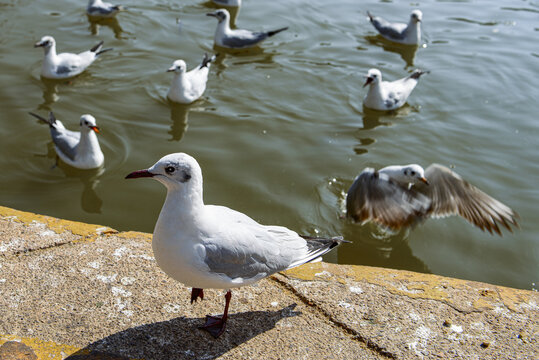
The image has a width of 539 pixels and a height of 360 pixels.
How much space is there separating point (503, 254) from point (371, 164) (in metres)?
1.87

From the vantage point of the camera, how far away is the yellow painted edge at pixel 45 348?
2.76 metres

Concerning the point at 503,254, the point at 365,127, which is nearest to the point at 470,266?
the point at 503,254

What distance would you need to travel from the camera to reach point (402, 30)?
10.2m

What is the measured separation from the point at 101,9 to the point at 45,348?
27.6 ft

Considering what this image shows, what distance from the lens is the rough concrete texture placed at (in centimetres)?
295

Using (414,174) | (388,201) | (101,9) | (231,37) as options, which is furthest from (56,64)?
(414,174)

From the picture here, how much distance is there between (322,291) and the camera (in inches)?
137

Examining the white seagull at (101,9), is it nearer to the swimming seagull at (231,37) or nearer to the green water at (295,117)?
the green water at (295,117)

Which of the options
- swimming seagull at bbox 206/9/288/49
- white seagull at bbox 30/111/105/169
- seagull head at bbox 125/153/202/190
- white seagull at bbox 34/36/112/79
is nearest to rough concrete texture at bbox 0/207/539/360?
seagull head at bbox 125/153/202/190

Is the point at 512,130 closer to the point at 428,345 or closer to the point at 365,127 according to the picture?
the point at 365,127

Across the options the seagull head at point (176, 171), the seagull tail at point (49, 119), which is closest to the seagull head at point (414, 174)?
the seagull head at point (176, 171)

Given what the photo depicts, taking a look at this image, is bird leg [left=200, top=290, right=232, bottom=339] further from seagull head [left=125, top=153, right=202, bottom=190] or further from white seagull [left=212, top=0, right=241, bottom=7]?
white seagull [left=212, top=0, right=241, bottom=7]

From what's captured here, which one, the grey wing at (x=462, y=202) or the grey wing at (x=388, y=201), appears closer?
the grey wing at (x=462, y=202)

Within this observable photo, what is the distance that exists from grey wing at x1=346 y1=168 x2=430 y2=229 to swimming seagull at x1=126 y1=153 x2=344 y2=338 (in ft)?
7.14
